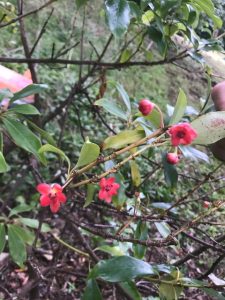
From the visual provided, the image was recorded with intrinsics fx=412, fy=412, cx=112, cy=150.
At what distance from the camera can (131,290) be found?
3.25 ft

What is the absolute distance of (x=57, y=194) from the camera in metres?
0.68

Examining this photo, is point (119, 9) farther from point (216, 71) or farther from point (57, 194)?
point (216, 71)

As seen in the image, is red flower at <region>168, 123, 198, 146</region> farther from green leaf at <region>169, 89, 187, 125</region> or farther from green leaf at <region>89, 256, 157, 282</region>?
green leaf at <region>89, 256, 157, 282</region>

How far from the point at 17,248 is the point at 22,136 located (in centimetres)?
41

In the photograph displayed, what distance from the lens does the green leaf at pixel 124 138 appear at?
27.8 inches

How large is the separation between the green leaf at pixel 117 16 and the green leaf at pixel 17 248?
2.10ft

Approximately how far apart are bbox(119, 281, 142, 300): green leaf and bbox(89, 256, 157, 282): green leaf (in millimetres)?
152

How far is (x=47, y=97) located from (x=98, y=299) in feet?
6.95

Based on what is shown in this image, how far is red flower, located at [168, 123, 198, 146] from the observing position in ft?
1.99

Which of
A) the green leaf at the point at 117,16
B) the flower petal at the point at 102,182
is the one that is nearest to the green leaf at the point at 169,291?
the flower petal at the point at 102,182

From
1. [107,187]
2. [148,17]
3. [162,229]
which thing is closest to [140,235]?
[162,229]

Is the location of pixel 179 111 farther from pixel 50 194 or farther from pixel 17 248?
pixel 17 248

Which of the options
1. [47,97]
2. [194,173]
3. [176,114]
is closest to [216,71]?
[176,114]

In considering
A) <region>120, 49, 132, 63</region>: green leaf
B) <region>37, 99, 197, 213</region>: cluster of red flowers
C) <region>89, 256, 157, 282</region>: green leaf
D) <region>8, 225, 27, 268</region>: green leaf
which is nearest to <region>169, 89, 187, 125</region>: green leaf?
<region>37, 99, 197, 213</region>: cluster of red flowers
